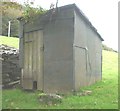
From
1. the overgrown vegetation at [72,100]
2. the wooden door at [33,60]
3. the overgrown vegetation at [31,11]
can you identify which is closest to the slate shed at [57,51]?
the wooden door at [33,60]

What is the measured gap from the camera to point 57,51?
13977mm

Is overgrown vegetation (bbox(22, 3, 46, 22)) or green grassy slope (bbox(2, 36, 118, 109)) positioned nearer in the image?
green grassy slope (bbox(2, 36, 118, 109))

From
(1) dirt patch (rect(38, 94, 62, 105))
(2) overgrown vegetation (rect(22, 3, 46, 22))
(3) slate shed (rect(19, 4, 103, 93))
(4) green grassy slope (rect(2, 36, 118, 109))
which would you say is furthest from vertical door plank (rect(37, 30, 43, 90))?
(1) dirt patch (rect(38, 94, 62, 105))

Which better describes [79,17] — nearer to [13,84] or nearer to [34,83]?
[34,83]

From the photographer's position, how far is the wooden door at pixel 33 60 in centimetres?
1470

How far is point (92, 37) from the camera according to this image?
17047 mm

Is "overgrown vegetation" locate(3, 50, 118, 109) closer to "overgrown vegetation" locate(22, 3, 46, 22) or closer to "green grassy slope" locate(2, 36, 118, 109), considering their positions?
"green grassy slope" locate(2, 36, 118, 109)

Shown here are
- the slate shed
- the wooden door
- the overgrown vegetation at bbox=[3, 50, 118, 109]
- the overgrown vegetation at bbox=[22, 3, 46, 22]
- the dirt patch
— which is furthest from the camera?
the wooden door

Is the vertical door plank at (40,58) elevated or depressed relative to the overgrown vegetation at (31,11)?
depressed

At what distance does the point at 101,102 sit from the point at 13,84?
636 cm

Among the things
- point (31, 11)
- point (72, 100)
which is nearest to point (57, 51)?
point (31, 11)

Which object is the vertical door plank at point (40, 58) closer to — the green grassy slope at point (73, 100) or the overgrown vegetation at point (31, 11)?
the green grassy slope at point (73, 100)

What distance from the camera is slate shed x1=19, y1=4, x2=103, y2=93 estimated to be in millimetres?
13648

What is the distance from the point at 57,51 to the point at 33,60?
5.72ft
